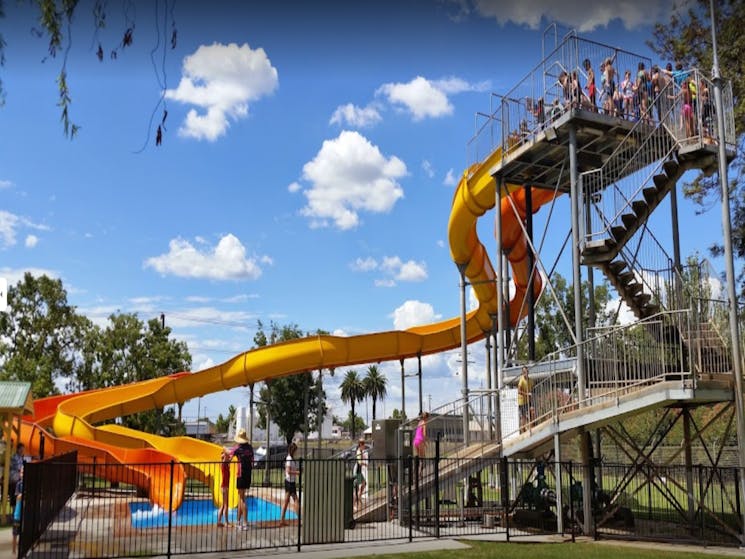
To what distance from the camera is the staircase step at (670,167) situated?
17.4m

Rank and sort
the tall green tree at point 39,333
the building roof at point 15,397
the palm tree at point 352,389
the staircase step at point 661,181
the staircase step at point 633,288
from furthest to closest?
1. the palm tree at point 352,389
2. the tall green tree at point 39,333
3. the staircase step at point 633,288
4. the building roof at point 15,397
5. the staircase step at point 661,181

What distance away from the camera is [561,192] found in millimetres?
23578

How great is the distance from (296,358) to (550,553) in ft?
45.4

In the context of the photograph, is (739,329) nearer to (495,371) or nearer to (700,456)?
(495,371)

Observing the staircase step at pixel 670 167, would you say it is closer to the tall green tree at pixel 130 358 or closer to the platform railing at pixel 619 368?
the platform railing at pixel 619 368

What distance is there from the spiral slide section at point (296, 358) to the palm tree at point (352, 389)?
75682 mm

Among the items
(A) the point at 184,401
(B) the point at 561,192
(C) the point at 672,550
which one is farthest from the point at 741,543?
(A) the point at 184,401

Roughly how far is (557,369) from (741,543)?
17.1ft

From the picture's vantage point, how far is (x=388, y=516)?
16.8m

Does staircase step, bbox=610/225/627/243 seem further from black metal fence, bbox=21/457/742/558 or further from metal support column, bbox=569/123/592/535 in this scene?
black metal fence, bbox=21/457/742/558

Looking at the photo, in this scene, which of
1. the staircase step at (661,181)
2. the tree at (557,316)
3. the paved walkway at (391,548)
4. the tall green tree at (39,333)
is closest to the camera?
the paved walkway at (391,548)

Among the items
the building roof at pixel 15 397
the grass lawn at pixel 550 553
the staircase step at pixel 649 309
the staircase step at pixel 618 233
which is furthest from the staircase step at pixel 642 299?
the building roof at pixel 15 397

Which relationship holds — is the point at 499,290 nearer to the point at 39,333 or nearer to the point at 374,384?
the point at 39,333

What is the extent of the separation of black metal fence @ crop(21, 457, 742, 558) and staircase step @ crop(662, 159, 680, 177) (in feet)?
22.9
